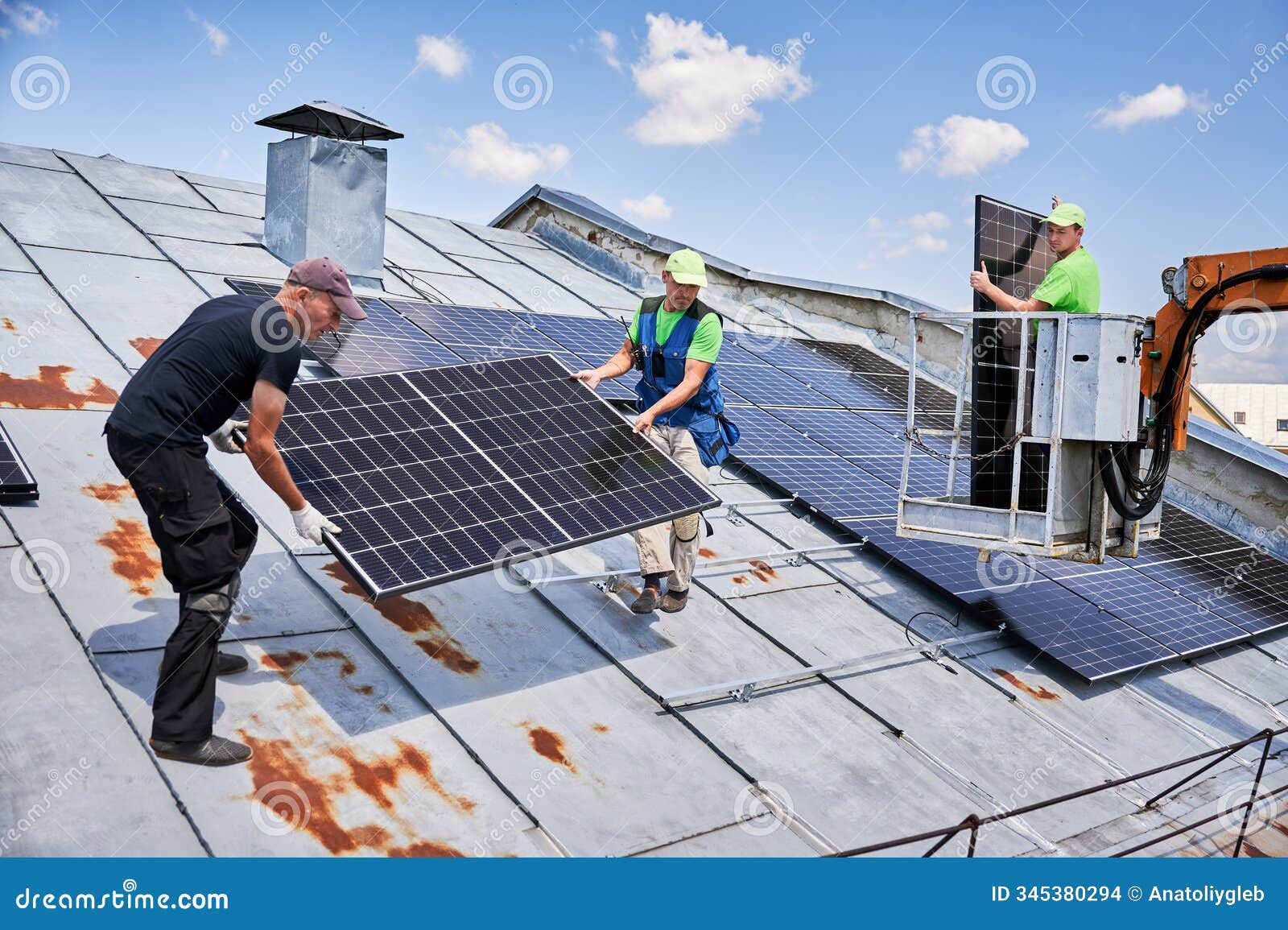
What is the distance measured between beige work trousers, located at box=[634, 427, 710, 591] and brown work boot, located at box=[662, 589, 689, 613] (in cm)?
4

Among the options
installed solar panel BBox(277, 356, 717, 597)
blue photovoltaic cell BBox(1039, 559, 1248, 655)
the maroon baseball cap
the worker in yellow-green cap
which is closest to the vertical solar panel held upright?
the worker in yellow-green cap

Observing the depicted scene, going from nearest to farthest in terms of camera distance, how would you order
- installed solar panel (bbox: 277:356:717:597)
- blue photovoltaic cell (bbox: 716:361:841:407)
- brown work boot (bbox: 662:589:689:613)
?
installed solar panel (bbox: 277:356:717:597) < brown work boot (bbox: 662:589:689:613) < blue photovoltaic cell (bbox: 716:361:841:407)

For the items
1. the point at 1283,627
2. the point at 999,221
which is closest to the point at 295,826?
the point at 999,221

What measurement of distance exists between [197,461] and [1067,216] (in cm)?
643

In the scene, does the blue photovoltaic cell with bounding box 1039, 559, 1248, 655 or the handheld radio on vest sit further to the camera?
the blue photovoltaic cell with bounding box 1039, 559, 1248, 655

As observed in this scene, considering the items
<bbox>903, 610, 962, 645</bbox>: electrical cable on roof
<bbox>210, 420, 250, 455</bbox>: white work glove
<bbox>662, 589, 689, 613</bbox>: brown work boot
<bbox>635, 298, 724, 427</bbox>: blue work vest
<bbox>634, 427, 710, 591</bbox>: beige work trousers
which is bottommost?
<bbox>903, 610, 962, 645</bbox>: electrical cable on roof

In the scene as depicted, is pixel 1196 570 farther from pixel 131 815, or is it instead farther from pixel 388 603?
pixel 131 815

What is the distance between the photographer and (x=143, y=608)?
5543 millimetres

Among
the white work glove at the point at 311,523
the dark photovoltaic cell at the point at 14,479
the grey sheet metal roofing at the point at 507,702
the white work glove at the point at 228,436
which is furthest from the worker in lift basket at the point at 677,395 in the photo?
the dark photovoltaic cell at the point at 14,479

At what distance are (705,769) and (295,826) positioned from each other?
2.28 meters

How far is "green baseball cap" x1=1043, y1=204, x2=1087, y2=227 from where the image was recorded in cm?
771

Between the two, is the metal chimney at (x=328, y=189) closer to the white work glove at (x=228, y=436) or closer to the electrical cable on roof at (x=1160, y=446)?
the white work glove at (x=228, y=436)

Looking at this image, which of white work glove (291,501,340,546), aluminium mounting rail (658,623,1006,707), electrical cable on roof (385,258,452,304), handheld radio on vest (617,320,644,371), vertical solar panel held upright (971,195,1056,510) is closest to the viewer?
white work glove (291,501,340,546)

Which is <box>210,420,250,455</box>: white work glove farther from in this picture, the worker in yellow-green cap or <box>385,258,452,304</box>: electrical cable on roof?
<box>385,258,452,304</box>: electrical cable on roof
